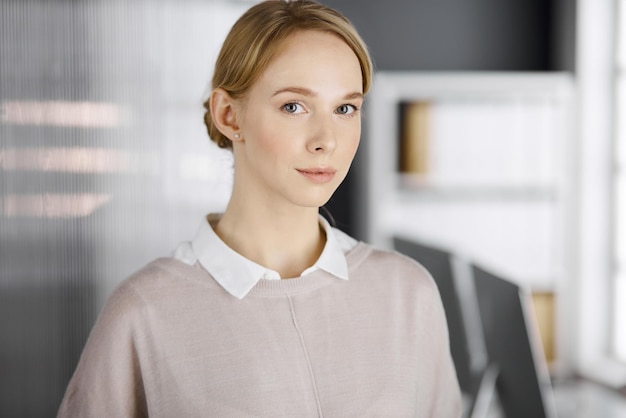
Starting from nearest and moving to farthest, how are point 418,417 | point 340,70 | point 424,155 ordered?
point 340,70
point 418,417
point 424,155

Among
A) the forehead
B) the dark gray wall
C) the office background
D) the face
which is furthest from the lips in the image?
the dark gray wall

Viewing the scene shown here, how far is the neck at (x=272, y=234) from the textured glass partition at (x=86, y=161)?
2.66 meters

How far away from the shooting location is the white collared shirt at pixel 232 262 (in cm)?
114

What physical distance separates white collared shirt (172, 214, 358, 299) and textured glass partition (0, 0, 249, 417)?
8.72ft

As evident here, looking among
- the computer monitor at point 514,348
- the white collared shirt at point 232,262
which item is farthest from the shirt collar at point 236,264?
the computer monitor at point 514,348

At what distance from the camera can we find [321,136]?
1072 mm

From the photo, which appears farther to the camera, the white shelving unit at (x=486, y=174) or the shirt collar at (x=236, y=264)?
the white shelving unit at (x=486, y=174)

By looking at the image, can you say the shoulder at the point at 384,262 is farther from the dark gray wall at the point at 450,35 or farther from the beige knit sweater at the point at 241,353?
the dark gray wall at the point at 450,35

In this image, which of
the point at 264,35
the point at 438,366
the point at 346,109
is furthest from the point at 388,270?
the point at 264,35

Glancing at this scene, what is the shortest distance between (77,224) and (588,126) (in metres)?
2.68

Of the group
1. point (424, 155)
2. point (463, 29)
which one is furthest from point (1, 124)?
point (463, 29)

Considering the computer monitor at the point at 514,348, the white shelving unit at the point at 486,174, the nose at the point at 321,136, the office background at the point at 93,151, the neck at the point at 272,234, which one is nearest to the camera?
the nose at the point at 321,136

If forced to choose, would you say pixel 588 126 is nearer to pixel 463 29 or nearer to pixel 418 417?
pixel 463 29

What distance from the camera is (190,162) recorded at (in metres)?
4.00
